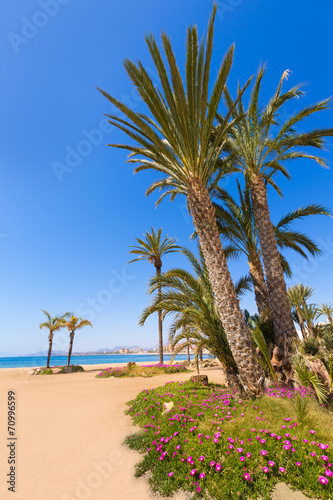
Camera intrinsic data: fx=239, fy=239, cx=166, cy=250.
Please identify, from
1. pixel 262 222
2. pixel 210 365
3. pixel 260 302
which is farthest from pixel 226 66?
pixel 210 365

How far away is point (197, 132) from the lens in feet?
24.7

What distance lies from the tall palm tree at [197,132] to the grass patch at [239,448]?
1568 mm

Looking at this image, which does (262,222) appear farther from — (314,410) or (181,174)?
(314,410)

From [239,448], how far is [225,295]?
3825 millimetres

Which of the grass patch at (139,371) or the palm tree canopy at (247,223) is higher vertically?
the palm tree canopy at (247,223)

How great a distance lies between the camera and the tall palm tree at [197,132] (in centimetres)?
665

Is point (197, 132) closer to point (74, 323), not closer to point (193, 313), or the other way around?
point (193, 313)

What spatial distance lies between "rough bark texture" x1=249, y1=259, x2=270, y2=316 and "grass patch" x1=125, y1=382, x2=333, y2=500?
11.9 feet

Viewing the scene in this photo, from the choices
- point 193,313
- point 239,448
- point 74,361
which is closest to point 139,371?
point 193,313

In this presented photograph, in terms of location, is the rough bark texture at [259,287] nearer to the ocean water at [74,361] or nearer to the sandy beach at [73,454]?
the sandy beach at [73,454]

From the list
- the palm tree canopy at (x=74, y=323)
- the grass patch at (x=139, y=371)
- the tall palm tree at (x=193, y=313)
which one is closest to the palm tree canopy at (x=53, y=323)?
the palm tree canopy at (x=74, y=323)

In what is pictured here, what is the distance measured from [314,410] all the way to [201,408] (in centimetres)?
256

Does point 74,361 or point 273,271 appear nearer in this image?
point 273,271

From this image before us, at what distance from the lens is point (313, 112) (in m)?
8.47
